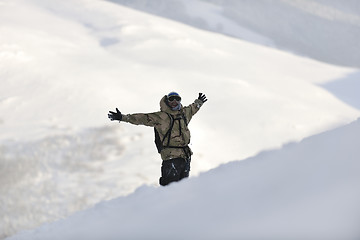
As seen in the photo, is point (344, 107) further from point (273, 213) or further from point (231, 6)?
point (231, 6)

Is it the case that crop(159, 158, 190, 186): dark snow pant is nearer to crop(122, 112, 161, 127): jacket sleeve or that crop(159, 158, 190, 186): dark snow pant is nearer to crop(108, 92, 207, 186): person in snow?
crop(108, 92, 207, 186): person in snow

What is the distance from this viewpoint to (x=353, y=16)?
35875 millimetres

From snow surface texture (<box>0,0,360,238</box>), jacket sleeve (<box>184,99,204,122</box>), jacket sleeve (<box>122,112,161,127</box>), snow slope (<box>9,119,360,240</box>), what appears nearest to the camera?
snow slope (<box>9,119,360,240</box>)

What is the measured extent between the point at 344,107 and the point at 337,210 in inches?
475

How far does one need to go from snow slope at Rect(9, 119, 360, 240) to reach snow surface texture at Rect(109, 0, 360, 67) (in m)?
25.2

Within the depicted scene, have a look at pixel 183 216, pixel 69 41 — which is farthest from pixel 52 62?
pixel 183 216

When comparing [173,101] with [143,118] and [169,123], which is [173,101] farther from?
[143,118]

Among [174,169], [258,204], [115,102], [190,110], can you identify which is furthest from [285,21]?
[258,204]

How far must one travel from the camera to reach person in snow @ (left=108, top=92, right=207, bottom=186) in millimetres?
5258

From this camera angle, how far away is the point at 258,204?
340cm

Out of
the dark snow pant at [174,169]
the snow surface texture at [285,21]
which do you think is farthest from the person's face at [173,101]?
the snow surface texture at [285,21]

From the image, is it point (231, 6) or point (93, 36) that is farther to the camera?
point (231, 6)

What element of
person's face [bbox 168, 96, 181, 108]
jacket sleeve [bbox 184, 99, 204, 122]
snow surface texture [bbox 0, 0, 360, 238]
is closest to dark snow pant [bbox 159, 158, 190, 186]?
jacket sleeve [bbox 184, 99, 204, 122]

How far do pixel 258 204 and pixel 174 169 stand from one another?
7.12 ft
